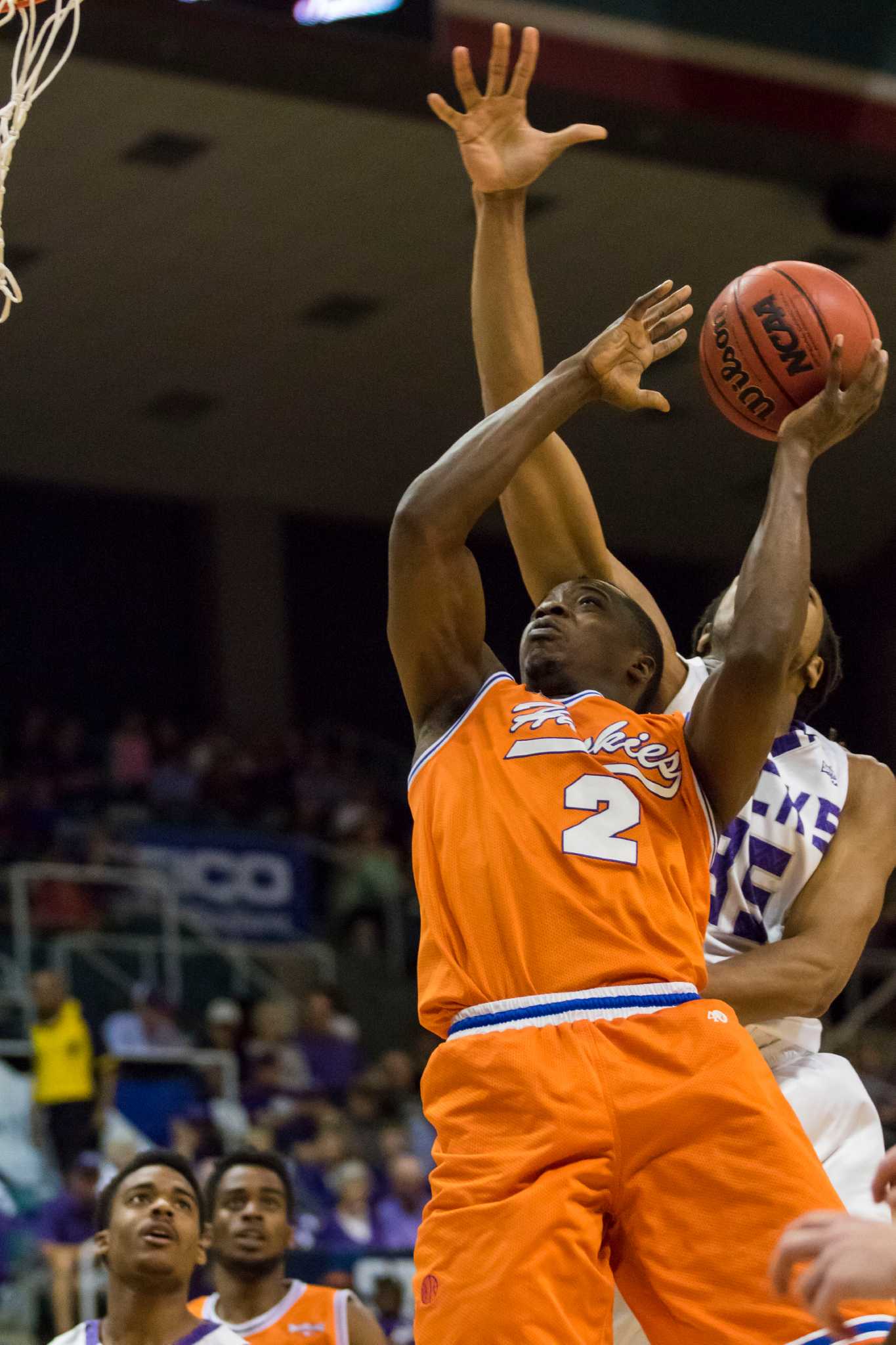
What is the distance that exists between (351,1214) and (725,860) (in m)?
6.85

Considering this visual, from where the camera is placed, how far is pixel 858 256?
15797 mm

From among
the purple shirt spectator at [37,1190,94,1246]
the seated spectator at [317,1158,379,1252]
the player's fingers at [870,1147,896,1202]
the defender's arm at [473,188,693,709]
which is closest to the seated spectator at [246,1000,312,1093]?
the seated spectator at [317,1158,379,1252]

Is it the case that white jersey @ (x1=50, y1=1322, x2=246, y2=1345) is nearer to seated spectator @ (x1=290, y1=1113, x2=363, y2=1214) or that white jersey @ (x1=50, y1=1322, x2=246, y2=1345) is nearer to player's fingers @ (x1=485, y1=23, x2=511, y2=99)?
player's fingers @ (x1=485, y1=23, x2=511, y2=99)

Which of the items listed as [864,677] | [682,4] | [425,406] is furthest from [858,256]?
[864,677]

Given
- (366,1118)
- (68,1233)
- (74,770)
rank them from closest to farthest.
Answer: (68,1233), (366,1118), (74,770)

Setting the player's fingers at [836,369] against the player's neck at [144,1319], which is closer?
the player's fingers at [836,369]

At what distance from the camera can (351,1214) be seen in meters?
10.7

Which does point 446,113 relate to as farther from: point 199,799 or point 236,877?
point 199,799

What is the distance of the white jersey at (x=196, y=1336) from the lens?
16.9ft

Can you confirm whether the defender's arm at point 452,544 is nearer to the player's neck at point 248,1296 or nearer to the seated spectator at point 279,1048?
the player's neck at point 248,1296

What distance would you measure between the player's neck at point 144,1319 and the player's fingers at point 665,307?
9.28 feet

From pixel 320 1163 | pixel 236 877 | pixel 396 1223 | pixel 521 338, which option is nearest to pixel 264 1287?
pixel 521 338

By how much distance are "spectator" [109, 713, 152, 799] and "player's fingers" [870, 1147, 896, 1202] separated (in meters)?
15.4

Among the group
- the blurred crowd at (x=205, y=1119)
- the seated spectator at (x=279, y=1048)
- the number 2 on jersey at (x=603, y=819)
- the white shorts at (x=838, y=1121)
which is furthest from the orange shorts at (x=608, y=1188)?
the seated spectator at (x=279, y=1048)
